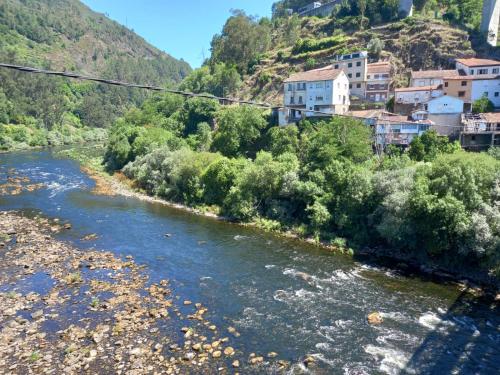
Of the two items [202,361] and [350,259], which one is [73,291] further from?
[350,259]

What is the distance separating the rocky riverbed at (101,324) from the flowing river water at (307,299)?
1231mm

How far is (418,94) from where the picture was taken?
159ft

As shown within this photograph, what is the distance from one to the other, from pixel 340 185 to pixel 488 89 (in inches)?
1063

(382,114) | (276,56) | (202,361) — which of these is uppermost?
(276,56)

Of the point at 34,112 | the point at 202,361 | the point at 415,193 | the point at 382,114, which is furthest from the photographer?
the point at 34,112

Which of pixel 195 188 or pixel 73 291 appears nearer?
pixel 73 291

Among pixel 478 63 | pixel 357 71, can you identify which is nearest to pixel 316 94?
pixel 357 71

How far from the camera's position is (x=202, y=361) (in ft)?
54.3

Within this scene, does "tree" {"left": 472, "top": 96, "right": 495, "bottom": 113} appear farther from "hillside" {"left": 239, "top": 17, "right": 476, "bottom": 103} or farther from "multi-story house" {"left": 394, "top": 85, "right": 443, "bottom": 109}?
"hillside" {"left": 239, "top": 17, "right": 476, "bottom": 103}

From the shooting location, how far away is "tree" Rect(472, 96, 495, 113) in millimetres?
42562

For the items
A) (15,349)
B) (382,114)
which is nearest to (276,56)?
(382,114)

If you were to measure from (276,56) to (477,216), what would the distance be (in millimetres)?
69110

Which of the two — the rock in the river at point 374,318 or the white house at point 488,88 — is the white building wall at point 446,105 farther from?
the rock in the river at point 374,318

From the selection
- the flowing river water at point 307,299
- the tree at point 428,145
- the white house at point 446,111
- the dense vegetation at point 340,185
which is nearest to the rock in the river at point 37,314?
the flowing river water at point 307,299
